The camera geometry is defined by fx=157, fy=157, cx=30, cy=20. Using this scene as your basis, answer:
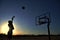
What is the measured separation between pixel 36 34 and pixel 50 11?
5.00 feet

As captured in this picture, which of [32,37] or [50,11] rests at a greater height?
[50,11]

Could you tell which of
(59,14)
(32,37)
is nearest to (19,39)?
(32,37)

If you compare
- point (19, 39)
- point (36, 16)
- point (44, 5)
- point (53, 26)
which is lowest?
point (19, 39)

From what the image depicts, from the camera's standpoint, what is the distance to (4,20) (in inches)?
355

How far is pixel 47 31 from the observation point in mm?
8727

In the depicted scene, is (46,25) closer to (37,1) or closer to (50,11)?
(50,11)

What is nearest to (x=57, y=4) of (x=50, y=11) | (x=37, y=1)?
(x=50, y=11)

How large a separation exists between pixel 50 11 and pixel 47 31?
3.76 feet

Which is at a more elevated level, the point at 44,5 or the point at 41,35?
the point at 44,5

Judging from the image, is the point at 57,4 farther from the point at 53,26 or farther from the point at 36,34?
the point at 36,34

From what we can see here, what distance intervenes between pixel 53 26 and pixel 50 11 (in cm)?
86

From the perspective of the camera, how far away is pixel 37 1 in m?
9.09

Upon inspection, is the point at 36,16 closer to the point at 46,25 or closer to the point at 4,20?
the point at 46,25

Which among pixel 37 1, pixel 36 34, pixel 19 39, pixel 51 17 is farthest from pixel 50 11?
pixel 19 39
